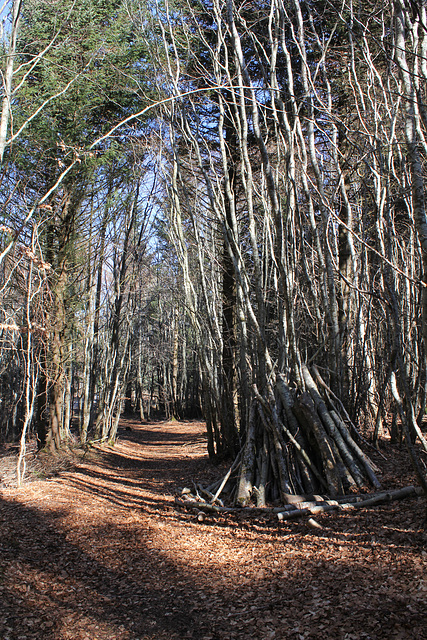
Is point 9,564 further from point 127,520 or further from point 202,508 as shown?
point 202,508

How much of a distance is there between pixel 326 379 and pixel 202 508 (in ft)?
7.85

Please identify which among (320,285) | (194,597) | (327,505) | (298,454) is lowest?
(194,597)

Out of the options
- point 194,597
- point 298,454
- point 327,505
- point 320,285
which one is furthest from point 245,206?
point 194,597

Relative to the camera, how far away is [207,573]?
3846 millimetres

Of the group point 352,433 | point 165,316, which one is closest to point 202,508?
point 352,433

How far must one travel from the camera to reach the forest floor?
114 inches

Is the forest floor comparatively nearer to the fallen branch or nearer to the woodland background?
the fallen branch

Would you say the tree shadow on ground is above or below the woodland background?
below

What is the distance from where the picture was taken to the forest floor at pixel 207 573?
2.88 m

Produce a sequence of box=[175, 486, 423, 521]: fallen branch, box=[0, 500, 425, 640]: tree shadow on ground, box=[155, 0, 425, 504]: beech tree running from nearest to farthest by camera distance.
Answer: box=[0, 500, 425, 640]: tree shadow on ground
box=[155, 0, 425, 504]: beech tree
box=[175, 486, 423, 521]: fallen branch

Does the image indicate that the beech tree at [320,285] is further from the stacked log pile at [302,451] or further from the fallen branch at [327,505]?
the fallen branch at [327,505]

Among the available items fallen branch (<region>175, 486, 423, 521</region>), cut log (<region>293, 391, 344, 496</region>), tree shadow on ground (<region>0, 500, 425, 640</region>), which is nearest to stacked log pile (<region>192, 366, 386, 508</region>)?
cut log (<region>293, 391, 344, 496</region>)

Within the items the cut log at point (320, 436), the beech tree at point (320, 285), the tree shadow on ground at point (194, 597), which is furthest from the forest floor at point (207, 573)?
the beech tree at point (320, 285)

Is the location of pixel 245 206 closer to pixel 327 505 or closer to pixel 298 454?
pixel 298 454
